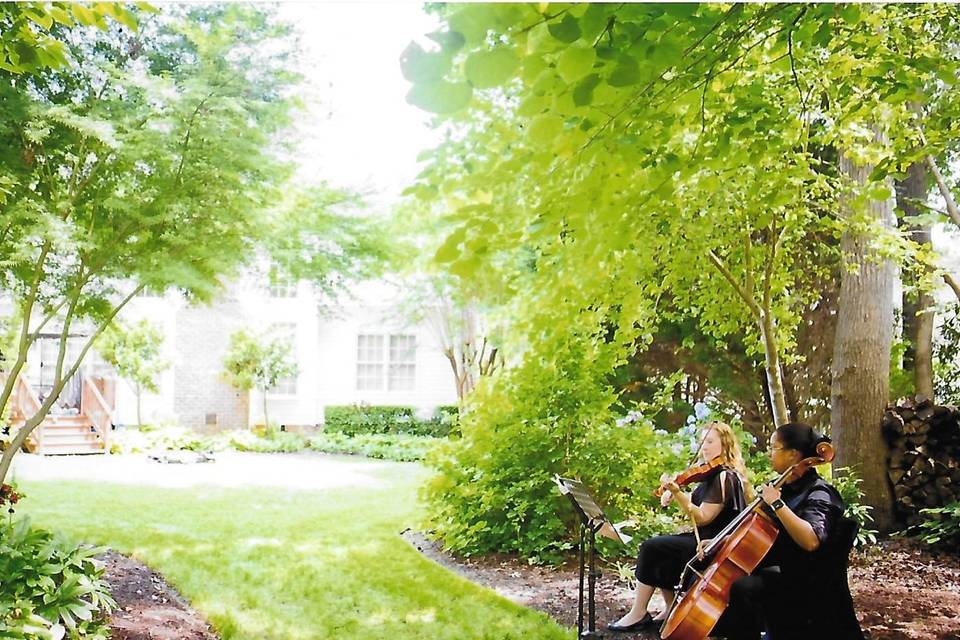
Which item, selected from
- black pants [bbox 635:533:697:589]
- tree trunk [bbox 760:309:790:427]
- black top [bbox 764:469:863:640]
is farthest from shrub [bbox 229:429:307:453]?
black top [bbox 764:469:863:640]

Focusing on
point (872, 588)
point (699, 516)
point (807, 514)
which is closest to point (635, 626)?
point (699, 516)

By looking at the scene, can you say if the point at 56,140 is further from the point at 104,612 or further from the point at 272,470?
the point at 272,470

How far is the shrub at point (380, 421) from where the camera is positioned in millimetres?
9031

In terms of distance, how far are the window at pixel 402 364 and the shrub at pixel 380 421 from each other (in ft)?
0.99

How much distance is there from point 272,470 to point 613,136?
5680 millimetres

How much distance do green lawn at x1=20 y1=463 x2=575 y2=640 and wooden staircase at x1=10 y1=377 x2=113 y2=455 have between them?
3.97 ft

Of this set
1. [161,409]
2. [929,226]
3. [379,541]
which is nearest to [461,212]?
[379,541]

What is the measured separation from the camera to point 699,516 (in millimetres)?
2305

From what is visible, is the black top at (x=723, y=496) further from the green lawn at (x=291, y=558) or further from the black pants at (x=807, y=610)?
the green lawn at (x=291, y=558)

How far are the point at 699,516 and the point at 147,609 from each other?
6.14 ft

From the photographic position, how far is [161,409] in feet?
25.7

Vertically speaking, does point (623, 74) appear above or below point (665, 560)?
above

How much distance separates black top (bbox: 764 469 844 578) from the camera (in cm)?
176

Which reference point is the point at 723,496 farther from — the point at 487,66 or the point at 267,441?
the point at 267,441
